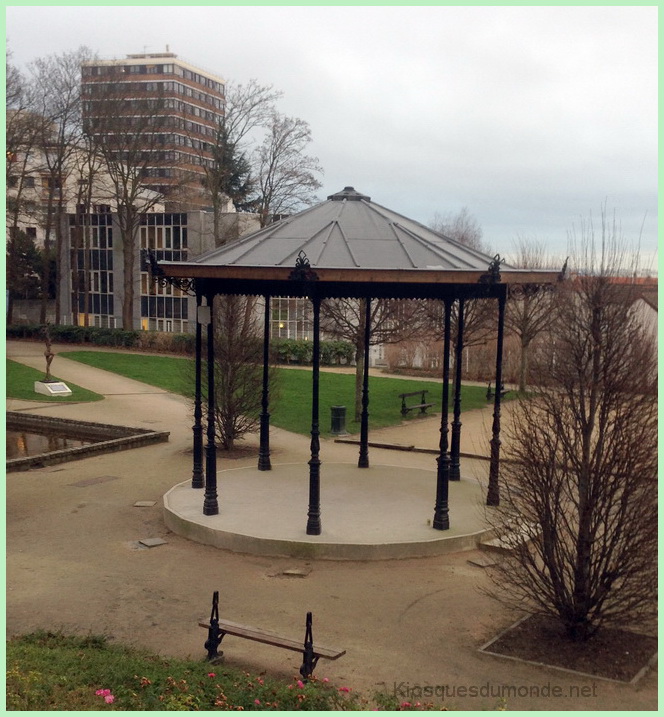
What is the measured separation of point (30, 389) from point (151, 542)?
18.3m

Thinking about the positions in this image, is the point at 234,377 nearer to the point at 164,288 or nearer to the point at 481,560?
the point at 481,560

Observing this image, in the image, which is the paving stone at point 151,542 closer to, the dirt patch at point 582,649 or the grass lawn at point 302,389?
the dirt patch at point 582,649

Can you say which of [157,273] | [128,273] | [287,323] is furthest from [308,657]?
[128,273]

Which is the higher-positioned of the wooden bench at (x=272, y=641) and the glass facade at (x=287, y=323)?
the glass facade at (x=287, y=323)

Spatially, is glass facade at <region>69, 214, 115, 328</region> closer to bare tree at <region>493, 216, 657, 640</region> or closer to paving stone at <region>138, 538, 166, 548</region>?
paving stone at <region>138, 538, 166, 548</region>

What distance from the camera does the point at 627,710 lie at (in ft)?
20.9

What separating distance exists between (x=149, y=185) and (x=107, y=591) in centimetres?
5057

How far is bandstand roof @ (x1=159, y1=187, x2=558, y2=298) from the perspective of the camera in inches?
428

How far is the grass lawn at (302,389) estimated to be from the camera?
23312mm

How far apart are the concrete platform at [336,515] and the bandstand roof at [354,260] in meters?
3.41

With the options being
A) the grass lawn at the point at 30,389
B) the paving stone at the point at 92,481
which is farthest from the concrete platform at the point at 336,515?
the grass lawn at the point at 30,389

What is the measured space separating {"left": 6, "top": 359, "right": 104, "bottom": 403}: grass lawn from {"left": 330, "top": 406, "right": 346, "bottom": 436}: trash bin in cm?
961

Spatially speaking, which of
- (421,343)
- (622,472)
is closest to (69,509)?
(622,472)

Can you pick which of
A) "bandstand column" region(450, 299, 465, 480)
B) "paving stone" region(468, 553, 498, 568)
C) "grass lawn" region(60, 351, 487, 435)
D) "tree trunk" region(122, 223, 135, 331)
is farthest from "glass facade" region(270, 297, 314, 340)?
"paving stone" region(468, 553, 498, 568)
